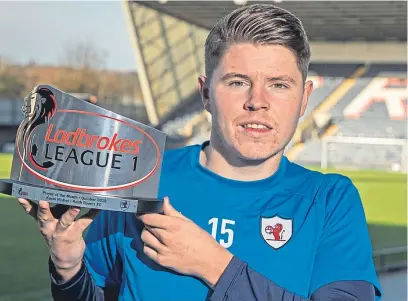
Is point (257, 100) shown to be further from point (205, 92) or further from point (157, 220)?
point (157, 220)

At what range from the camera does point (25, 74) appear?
47406 mm

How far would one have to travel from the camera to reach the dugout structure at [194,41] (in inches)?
1211

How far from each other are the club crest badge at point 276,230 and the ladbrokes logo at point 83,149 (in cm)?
27

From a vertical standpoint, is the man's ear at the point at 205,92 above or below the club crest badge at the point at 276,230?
above

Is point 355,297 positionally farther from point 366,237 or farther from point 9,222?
point 9,222

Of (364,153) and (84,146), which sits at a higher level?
(84,146)

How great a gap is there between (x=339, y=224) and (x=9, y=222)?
9954mm

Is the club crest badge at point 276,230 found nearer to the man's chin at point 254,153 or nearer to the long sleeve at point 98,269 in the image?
the man's chin at point 254,153

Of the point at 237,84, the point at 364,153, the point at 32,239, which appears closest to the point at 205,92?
the point at 237,84

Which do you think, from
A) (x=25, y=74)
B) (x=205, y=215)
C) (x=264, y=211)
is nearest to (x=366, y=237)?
(x=264, y=211)

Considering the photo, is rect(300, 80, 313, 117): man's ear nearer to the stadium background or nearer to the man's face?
the man's face

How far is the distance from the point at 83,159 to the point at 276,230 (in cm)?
41

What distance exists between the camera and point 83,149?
1.36m

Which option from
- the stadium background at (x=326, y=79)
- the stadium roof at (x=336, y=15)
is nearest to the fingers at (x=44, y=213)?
the stadium roof at (x=336, y=15)
